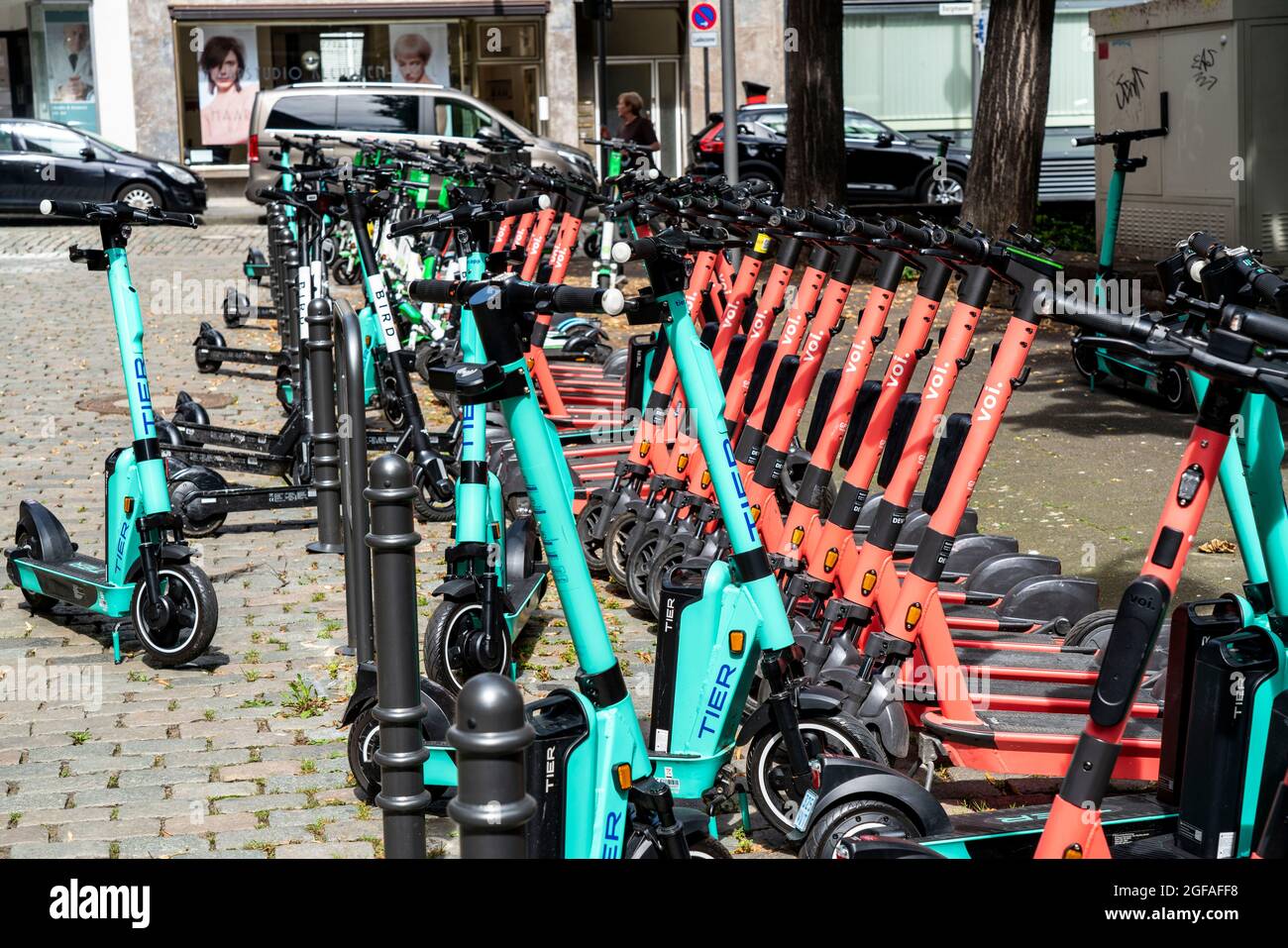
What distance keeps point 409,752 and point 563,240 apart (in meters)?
6.55

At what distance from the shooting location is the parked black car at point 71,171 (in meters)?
23.9

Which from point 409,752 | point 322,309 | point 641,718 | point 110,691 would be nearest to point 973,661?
point 641,718

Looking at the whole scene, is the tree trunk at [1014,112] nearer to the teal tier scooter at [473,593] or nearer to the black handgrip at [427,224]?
the black handgrip at [427,224]

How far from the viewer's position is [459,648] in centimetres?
535

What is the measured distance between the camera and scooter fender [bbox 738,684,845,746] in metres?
4.29

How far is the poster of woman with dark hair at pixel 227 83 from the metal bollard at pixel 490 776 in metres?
27.7

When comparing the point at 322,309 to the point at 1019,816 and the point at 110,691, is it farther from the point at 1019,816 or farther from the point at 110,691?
the point at 1019,816

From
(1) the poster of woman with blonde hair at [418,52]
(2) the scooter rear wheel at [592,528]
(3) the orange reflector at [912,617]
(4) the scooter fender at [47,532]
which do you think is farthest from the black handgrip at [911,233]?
(1) the poster of woman with blonde hair at [418,52]

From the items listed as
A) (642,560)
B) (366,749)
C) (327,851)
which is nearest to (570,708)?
(327,851)

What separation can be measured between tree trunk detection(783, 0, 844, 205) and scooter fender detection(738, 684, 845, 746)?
39.6 ft

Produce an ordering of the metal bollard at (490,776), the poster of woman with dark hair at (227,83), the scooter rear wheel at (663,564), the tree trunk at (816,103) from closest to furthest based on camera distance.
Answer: the metal bollard at (490,776), the scooter rear wheel at (663,564), the tree trunk at (816,103), the poster of woman with dark hair at (227,83)

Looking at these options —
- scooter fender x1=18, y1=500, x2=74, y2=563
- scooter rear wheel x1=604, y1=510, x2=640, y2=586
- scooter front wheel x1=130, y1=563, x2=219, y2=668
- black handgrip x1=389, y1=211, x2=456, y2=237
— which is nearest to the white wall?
scooter fender x1=18, y1=500, x2=74, y2=563

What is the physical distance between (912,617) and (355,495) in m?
2.03
